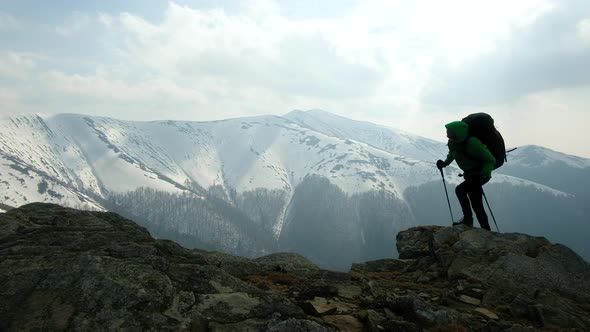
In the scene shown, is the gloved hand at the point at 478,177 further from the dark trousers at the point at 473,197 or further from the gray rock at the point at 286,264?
the gray rock at the point at 286,264

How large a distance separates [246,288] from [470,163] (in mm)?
11823

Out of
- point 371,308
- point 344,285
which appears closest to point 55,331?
point 371,308

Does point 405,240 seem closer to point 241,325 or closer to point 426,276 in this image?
point 426,276

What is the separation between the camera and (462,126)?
15211mm

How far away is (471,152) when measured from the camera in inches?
609

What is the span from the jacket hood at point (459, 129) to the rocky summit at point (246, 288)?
3922 mm

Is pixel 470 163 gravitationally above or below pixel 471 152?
below

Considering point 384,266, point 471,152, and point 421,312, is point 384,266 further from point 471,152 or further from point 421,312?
point 421,312

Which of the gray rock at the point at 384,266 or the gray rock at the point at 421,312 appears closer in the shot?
the gray rock at the point at 421,312

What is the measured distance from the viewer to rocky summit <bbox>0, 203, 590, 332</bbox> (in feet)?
21.6

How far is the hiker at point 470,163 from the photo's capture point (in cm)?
1519

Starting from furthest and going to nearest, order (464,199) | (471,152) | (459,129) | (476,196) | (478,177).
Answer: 1. (464,199)
2. (476,196)
3. (478,177)
4. (471,152)
5. (459,129)

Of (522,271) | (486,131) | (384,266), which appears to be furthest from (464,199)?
(522,271)

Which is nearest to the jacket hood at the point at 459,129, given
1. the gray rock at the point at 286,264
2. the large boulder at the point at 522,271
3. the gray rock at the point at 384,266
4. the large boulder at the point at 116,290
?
the large boulder at the point at 522,271
